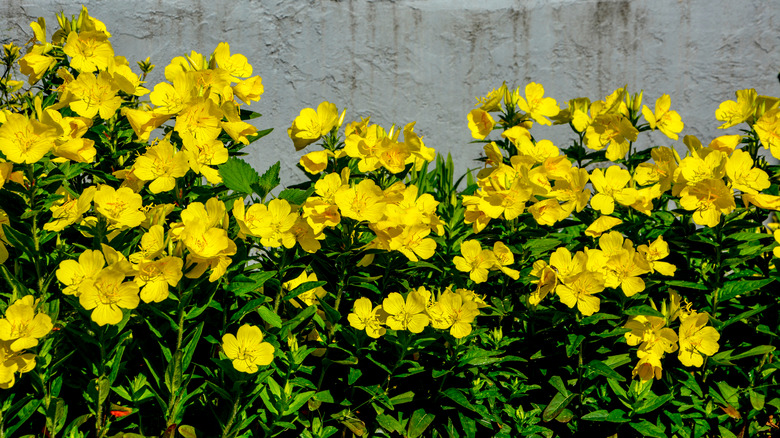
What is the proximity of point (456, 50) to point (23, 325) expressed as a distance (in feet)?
9.66

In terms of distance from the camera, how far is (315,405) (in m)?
1.86

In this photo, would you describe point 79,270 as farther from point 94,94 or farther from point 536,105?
point 536,105

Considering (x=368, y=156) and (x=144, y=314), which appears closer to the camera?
(x=144, y=314)

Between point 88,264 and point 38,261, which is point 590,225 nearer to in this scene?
point 88,264

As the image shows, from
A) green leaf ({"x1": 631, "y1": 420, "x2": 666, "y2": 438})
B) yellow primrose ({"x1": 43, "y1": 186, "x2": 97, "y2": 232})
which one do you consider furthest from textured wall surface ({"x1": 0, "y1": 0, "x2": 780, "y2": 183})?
green leaf ({"x1": 631, "y1": 420, "x2": 666, "y2": 438})

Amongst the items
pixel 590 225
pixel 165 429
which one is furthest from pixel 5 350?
pixel 590 225

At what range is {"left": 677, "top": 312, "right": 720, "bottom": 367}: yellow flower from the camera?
1.97 meters

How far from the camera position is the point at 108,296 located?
4.96 feet

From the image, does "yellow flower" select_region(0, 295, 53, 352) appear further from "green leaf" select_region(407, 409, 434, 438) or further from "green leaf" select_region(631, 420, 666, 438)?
"green leaf" select_region(631, 420, 666, 438)

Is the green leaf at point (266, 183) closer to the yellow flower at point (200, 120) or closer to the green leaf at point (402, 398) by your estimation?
the yellow flower at point (200, 120)

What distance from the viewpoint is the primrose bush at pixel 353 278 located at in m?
1.67

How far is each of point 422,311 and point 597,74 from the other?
8.89 feet

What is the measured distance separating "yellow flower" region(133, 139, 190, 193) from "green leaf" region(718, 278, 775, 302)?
1.69 m

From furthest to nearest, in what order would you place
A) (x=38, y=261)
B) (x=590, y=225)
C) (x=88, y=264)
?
(x=590, y=225), (x=38, y=261), (x=88, y=264)
